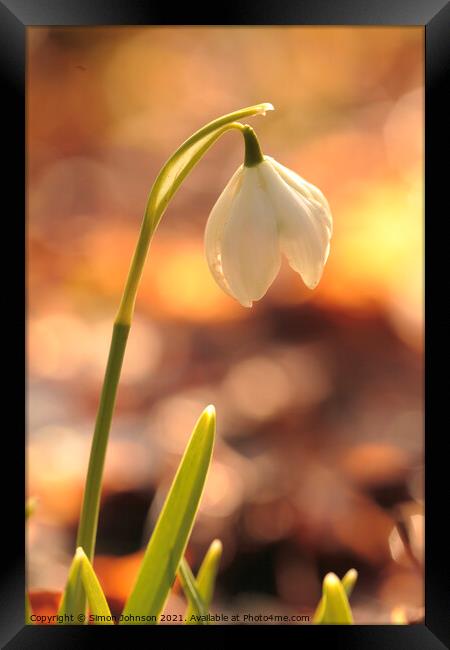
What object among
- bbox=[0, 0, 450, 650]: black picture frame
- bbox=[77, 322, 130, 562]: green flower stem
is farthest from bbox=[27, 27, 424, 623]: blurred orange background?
bbox=[77, 322, 130, 562]: green flower stem

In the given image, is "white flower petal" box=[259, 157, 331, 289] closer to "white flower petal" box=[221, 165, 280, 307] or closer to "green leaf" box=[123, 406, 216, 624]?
"white flower petal" box=[221, 165, 280, 307]

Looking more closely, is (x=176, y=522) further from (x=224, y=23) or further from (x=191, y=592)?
(x=224, y=23)

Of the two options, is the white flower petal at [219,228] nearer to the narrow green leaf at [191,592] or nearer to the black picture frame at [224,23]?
the black picture frame at [224,23]

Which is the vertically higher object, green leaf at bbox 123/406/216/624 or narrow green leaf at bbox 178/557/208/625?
green leaf at bbox 123/406/216/624

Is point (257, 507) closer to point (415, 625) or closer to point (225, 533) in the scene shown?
point (225, 533)

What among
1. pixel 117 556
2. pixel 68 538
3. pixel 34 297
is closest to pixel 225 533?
pixel 117 556

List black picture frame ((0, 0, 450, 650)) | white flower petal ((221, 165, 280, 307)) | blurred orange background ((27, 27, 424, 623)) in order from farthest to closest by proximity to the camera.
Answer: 1. blurred orange background ((27, 27, 424, 623))
2. black picture frame ((0, 0, 450, 650))
3. white flower petal ((221, 165, 280, 307))

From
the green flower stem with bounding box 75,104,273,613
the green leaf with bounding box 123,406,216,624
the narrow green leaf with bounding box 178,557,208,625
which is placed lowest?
the narrow green leaf with bounding box 178,557,208,625
